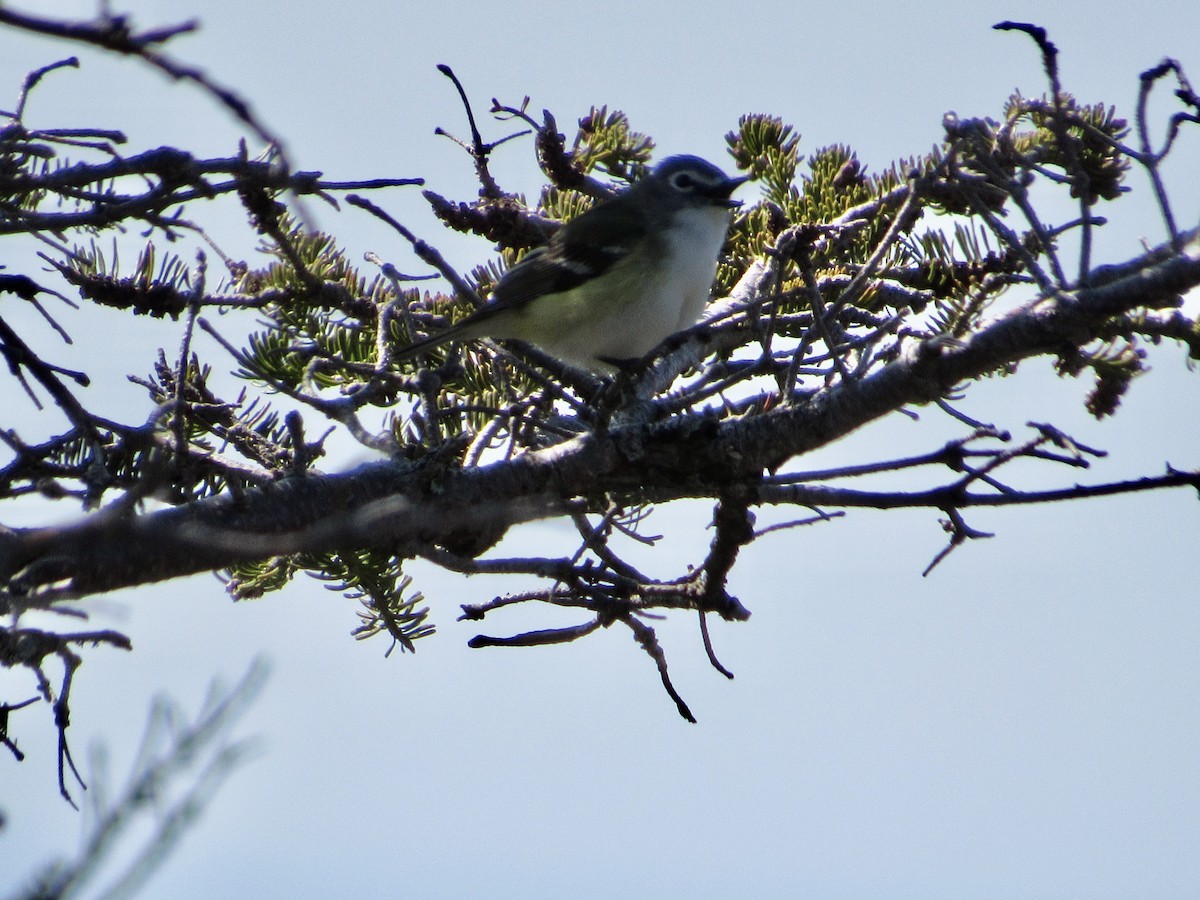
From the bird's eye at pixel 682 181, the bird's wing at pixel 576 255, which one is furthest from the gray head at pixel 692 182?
the bird's wing at pixel 576 255

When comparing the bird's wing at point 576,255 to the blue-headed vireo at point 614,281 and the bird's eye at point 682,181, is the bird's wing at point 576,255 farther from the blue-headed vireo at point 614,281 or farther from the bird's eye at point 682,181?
the bird's eye at point 682,181

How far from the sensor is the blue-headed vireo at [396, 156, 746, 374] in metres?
4.63

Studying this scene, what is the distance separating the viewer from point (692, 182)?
5.28 metres

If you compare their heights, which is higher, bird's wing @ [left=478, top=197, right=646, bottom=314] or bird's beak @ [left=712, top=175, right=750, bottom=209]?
bird's beak @ [left=712, top=175, right=750, bottom=209]

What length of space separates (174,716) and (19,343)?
1148 mm

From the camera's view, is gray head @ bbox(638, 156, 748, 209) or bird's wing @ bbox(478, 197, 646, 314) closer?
bird's wing @ bbox(478, 197, 646, 314)

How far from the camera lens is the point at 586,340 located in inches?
187

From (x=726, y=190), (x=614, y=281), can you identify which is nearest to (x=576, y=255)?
(x=614, y=281)

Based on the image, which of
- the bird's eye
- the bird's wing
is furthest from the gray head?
the bird's wing

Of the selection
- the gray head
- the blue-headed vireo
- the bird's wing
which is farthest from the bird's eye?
the bird's wing

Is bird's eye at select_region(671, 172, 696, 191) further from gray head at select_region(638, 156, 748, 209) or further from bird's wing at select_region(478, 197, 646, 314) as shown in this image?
bird's wing at select_region(478, 197, 646, 314)

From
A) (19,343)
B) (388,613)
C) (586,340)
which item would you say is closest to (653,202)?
(586,340)

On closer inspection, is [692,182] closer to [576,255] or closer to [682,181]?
[682,181]

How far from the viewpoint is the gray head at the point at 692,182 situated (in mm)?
5051
